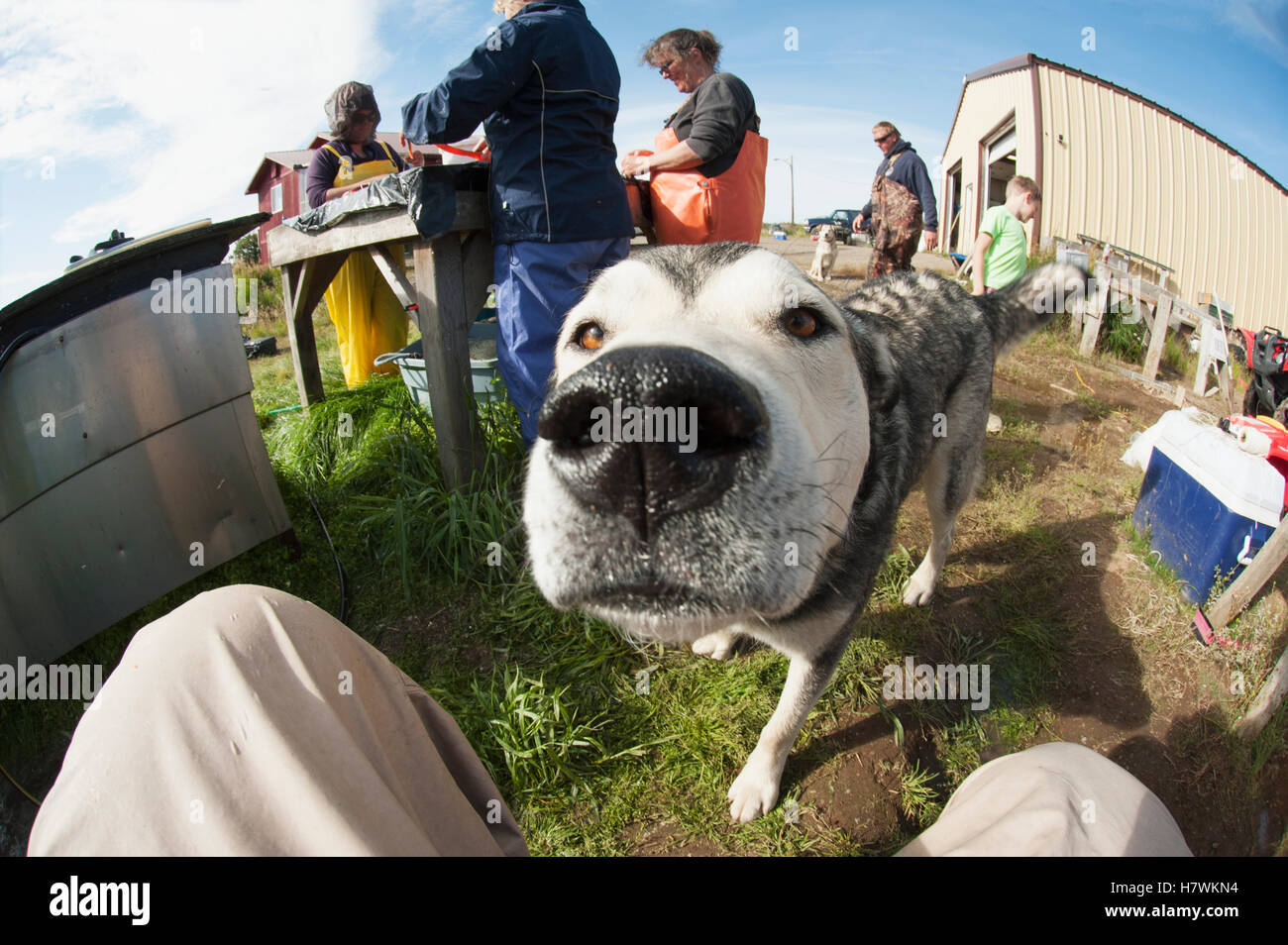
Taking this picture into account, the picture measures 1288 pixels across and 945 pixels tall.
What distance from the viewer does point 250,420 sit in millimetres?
3691

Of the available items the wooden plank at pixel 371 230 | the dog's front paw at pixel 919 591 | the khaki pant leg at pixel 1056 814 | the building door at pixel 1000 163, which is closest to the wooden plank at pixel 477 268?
the wooden plank at pixel 371 230

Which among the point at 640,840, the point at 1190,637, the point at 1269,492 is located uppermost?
the point at 1269,492

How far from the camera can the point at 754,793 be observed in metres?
2.68

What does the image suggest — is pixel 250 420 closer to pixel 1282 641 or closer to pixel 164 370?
pixel 164 370

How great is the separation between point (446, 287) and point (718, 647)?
9.02ft

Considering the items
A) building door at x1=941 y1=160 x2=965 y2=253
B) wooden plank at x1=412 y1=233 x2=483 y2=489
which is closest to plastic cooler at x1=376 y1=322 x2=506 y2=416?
wooden plank at x1=412 y1=233 x2=483 y2=489

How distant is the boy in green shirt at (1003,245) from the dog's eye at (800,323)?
247 inches

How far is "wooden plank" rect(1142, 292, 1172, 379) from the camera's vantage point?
8.88m

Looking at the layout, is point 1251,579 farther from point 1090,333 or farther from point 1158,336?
point 1090,333

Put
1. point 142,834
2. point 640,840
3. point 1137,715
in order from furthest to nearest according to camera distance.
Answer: point 1137,715, point 640,840, point 142,834

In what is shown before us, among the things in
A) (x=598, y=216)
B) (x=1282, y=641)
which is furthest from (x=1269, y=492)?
(x=598, y=216)

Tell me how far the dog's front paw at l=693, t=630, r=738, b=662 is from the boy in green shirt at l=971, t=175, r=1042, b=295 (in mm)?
5871

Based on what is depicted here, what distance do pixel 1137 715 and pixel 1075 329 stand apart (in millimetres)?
9269

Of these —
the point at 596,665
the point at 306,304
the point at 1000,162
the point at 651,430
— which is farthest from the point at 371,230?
the point at 1000,162
